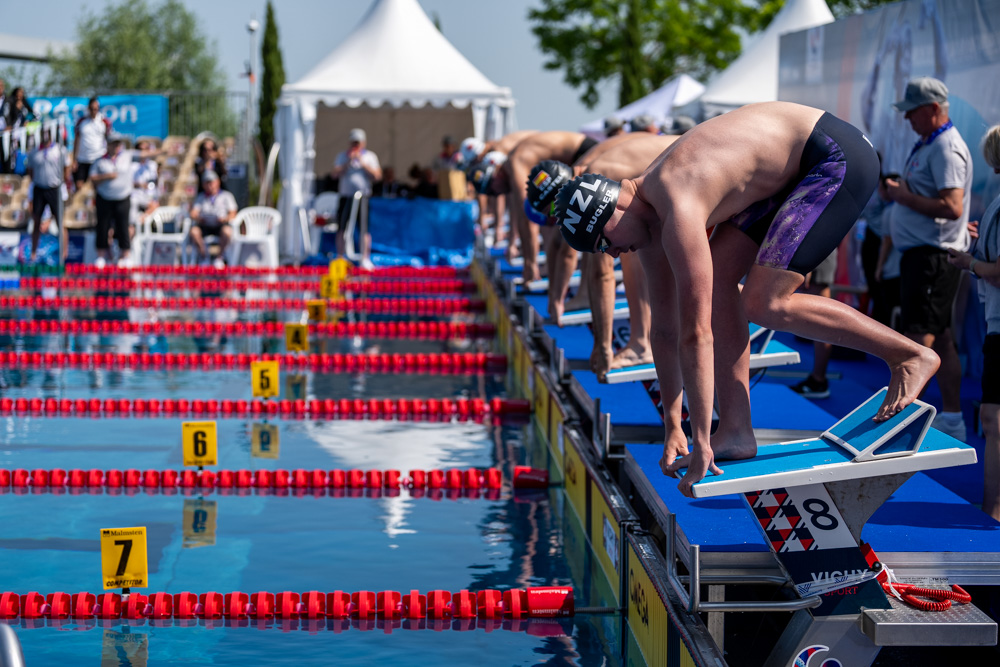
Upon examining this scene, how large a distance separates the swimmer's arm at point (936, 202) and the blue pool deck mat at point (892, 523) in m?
Result: 1.61

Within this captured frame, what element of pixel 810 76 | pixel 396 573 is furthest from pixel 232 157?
pixel 396 573

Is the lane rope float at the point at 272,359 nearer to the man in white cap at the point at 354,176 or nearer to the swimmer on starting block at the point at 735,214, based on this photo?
the swimmer on starting block at the point at 735,214

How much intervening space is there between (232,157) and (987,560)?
19.9 metres

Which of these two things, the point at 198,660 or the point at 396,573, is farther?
the point at 396,573

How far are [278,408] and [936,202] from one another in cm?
434

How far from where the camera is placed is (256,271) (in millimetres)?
14531

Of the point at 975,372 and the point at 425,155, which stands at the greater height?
the point at 425,155

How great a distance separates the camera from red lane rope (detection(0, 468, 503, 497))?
575 cm

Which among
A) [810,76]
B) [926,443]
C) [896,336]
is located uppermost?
[810,76]

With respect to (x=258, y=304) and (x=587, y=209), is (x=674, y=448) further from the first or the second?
(x=258, y=304)

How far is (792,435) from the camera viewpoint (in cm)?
434

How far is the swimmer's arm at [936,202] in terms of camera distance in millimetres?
5117

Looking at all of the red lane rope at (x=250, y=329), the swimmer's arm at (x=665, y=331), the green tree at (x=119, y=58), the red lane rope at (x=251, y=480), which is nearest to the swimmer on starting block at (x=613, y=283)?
the red lane rope at (x=251, y=480)

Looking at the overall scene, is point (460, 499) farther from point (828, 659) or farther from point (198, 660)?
point (828, 659)
